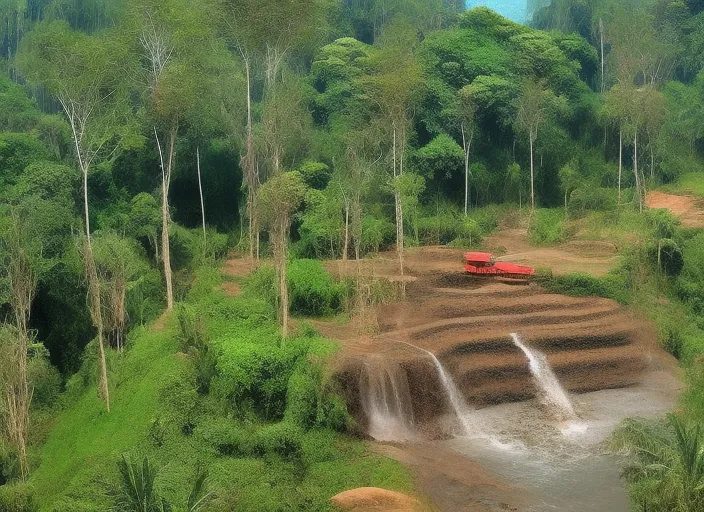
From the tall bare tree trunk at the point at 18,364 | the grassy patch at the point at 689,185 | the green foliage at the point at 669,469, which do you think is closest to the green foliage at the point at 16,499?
the tall bare tree trunk at the point at 18,364

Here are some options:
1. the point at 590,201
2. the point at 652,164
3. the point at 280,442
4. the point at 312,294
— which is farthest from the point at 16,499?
the point at 652,164

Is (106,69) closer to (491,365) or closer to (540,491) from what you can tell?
(491,365)

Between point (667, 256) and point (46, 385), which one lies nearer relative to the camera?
point (46, 385)

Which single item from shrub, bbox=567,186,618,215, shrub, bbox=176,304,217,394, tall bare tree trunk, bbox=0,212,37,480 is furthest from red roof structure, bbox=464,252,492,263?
tall bare tree trunk, bbox=0,212,37,480

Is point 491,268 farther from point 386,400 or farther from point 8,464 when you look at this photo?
point 8,464

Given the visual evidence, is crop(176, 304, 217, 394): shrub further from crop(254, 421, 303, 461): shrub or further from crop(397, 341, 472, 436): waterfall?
crop(397, 341, 472, 436): waterfall

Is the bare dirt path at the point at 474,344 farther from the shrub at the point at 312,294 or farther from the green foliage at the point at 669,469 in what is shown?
the green foliage at the point at 669,469

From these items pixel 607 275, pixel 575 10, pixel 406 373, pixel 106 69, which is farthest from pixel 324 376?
pixel 575 10
